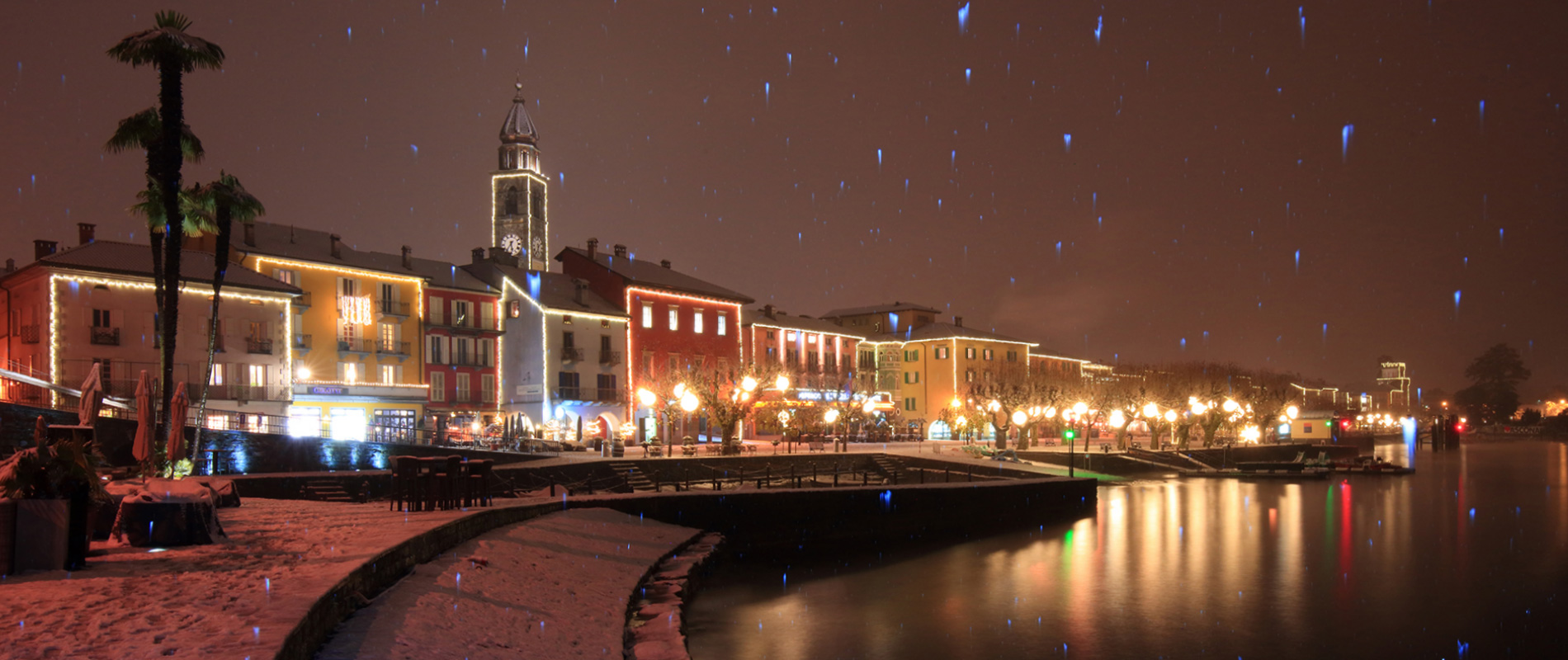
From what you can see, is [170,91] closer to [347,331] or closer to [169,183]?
[169,183]

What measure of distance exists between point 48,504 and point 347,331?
38.4 m

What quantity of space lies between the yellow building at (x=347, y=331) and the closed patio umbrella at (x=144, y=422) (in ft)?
69.7

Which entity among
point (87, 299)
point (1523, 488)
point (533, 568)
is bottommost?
point (1523, 488)

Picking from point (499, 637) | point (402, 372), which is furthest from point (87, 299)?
point (499, 637)

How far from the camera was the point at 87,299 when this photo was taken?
3541 cm

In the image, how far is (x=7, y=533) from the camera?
30.3ft

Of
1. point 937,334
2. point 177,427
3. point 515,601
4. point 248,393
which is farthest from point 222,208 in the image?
point 937,334

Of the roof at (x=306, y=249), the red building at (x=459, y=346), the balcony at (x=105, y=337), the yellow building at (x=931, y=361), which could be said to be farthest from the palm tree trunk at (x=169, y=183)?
the yellow building at (x=931, y=361)

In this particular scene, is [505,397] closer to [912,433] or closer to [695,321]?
[695,321]

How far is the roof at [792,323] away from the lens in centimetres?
6694

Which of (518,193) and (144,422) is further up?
(518,193)

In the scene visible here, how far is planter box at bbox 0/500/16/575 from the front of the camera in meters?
9.12

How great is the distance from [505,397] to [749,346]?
1798 centimetres

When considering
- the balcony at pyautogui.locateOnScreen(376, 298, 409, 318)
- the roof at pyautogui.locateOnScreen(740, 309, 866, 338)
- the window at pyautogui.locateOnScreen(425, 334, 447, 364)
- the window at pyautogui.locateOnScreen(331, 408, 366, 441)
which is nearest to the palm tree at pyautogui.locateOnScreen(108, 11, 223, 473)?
the window at pyautogui.locateOnScreen(331, 408, 366, 441)
